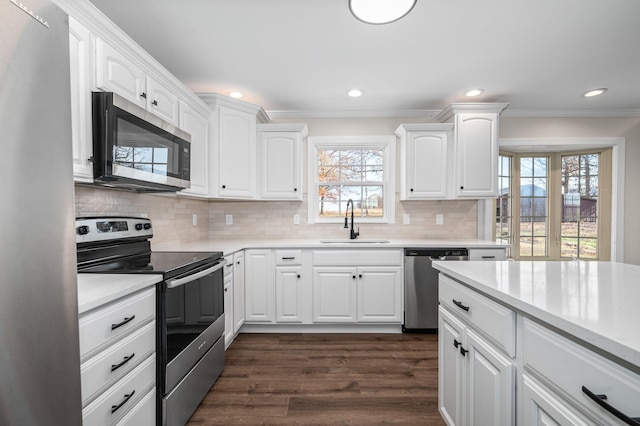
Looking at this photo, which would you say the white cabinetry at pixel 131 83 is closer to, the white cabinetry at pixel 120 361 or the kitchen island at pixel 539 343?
the white cabinetry at pixel 120 361

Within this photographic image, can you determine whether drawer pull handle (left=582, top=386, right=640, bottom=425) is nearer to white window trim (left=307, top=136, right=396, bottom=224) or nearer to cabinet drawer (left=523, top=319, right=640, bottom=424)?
cabinet drawer (left=523, top=319, right=640, bottom=424)

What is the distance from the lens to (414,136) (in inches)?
125

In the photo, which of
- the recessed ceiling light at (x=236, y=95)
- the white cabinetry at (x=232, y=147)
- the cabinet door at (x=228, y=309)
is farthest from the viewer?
the recessed ceiling light at (x=236, y=95)

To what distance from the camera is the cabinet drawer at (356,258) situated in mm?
2834

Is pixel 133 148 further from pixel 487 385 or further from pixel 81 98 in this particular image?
pixel 487 385

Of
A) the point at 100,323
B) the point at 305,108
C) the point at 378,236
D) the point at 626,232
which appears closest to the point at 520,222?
the point at 626,232

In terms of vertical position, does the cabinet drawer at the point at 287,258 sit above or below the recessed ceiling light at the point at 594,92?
below

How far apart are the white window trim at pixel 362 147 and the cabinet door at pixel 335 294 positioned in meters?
0.83

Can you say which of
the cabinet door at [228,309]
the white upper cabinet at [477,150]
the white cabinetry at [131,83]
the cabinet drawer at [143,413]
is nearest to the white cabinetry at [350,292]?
the cabinet door at [228,309]

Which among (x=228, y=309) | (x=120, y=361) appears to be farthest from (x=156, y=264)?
(x=228, y=309)

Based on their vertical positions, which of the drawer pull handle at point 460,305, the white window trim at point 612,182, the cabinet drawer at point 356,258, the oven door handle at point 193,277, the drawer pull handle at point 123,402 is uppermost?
the white window trim at point 612,182

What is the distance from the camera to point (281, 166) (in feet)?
10.4

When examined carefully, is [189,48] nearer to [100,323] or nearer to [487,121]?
[100,323]

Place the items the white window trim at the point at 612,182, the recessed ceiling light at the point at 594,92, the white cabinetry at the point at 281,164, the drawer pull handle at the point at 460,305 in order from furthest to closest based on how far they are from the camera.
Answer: the white window trim at the point at 612,182, the white cabinetry at the point at 281,164, the recessed ceiling light at the point at 594,92, the drawer pull handle at the point at 460,305
